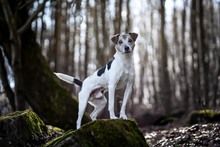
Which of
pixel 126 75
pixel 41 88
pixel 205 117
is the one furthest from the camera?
pixel 41 88

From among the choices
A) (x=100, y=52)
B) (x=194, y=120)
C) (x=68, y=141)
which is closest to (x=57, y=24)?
(x=100, y=52)

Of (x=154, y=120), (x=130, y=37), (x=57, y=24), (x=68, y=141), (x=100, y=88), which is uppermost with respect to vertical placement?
(x=57, y=24)

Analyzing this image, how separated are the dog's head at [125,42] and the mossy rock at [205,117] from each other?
13.9 ft

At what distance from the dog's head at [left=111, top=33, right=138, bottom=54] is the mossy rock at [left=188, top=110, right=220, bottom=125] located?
424cm

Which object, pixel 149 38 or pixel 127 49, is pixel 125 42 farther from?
pixel 149 38

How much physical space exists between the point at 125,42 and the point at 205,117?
15.2 ft

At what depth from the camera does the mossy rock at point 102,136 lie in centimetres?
508

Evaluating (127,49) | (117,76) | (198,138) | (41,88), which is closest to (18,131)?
(117,76)

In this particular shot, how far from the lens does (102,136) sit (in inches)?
209

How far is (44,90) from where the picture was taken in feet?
36.2

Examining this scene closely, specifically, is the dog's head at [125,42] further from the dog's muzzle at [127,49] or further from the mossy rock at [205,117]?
the mossy rock at [205,117]

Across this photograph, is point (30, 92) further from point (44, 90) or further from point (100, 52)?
point (100, 52)

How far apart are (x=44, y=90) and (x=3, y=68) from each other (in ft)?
5.48

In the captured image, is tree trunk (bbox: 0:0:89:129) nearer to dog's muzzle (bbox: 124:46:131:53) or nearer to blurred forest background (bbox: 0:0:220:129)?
blurred forest background (bbox: 0:0:220:129)
